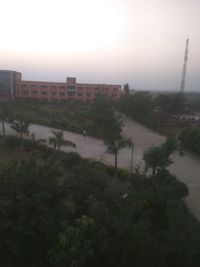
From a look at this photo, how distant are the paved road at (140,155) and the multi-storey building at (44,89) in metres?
25.3

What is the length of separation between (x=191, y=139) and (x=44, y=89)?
4005 centimetres

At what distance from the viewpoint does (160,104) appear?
4397 centimetres

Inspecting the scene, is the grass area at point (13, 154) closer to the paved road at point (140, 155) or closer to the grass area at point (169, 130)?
the paved road at point (140, 155)

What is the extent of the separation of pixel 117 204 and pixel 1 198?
3129 mm

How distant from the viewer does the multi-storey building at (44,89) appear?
172 feet

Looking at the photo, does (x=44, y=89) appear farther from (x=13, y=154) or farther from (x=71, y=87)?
(x=13, y=154)

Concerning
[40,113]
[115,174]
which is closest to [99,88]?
[40,113]

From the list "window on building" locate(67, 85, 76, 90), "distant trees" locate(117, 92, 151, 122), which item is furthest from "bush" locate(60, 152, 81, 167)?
"window on building" locate(67, 85, 76, 90)

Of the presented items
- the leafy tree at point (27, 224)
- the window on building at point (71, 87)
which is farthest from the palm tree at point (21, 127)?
the window on building at point (71, 87)

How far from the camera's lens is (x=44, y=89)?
177 ft

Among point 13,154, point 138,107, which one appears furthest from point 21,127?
point 138,107

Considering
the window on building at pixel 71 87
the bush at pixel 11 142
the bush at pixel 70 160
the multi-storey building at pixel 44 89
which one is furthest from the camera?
the window on building at pixel 71 87

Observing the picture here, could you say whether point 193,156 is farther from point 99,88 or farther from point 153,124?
point 99,88

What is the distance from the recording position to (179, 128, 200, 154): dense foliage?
67.1 feet
